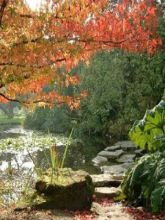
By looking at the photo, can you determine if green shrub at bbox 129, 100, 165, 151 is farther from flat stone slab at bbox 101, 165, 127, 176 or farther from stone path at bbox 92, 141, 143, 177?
stone path at bbox 92, 141, 143, 177

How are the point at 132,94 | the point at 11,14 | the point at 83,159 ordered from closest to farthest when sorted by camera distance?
the point at 11,14 < the point at 83,159 < the point at 132,94

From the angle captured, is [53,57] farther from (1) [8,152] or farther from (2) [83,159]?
(1) [8,152]

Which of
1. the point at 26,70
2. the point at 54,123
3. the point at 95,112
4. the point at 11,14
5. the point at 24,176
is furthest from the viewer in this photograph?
the point at 54,123

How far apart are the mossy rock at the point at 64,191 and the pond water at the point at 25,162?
0.48 m

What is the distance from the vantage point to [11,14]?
5.39m

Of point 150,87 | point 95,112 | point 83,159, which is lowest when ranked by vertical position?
point 83,159

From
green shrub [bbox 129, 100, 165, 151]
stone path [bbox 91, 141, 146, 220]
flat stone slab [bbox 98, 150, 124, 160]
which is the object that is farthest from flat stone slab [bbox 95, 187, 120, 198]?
flat stone slab [bbox 98, 150, 124, 160]

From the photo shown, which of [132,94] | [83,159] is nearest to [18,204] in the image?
[83,159]

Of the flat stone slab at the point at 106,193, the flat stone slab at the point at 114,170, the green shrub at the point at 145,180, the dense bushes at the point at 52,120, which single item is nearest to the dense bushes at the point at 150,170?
the green shrub at the point at 145,180

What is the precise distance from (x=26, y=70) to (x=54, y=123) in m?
23.9

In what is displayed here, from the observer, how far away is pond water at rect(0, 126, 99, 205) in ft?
29.1

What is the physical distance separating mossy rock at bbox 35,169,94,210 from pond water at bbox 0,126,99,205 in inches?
18.8

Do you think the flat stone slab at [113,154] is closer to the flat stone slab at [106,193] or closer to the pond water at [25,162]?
the pond water at [25,162]

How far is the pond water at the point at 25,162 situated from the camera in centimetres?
886
